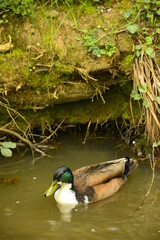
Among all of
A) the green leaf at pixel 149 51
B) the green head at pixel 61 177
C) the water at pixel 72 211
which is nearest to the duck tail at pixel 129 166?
the water at pixel 72 211

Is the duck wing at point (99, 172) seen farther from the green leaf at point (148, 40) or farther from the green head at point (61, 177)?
the green leaf at point (148, 40)

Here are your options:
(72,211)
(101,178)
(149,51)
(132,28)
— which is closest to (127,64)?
(149,51)

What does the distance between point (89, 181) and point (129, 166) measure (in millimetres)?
612

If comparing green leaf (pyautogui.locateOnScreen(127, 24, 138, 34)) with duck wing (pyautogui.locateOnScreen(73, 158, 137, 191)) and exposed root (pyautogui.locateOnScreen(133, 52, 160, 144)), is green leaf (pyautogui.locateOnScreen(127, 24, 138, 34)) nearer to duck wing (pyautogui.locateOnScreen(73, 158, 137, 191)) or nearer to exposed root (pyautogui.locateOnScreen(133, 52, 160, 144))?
exposed root (pyautogui.locateOnScreen(133, 52, 160, 144))

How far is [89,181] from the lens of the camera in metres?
6.12

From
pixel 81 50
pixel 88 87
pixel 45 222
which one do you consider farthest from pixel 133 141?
pixel 45 222

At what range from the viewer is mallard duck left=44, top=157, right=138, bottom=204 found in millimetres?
5977

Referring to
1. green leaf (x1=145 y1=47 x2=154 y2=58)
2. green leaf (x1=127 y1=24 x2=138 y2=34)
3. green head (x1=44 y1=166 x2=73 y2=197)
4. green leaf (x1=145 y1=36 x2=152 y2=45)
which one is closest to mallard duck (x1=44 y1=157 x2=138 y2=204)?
green head (x1=44 y1=166 x2=73 y2=197)

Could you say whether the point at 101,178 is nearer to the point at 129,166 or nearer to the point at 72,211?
the point at 129,166

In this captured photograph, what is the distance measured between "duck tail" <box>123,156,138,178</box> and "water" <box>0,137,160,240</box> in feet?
0.34

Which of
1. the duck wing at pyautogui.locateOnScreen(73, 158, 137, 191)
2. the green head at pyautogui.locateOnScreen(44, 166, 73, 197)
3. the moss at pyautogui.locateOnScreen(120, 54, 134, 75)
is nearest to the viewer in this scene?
the green head at pyautogui.locateOnScreen(44, 166, 73, 197)

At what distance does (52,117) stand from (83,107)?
0.45 metres

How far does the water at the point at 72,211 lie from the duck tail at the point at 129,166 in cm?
10

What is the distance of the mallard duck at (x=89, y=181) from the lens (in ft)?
19.6
